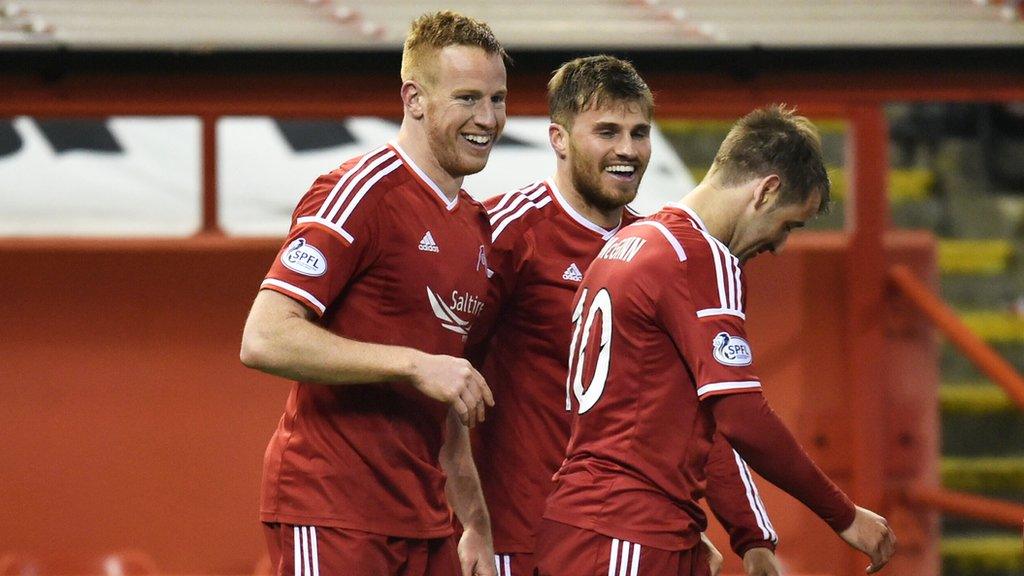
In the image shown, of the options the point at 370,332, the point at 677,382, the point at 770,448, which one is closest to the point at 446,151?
the point at 370,332

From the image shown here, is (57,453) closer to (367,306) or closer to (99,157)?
(99,157)

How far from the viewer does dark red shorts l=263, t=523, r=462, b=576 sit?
2.74 m

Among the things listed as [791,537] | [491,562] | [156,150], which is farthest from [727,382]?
[156,150]

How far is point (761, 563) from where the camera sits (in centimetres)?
317

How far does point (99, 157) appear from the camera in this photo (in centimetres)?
577

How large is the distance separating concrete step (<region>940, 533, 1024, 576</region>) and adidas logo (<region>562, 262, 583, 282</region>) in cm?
375

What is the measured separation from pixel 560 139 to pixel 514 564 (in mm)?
1095

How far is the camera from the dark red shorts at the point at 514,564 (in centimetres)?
346

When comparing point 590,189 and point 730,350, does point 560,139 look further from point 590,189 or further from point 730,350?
point 730,350

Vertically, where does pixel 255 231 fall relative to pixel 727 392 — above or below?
above

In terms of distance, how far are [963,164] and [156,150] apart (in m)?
4.44

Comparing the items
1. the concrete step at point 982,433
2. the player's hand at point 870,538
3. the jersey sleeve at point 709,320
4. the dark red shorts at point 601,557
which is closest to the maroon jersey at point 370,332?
the dark red shorts at point 601,557

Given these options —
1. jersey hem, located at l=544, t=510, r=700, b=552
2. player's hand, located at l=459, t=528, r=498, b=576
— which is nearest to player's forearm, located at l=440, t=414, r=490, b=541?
player's hand, located at l=459, t=528, r=498, b=576

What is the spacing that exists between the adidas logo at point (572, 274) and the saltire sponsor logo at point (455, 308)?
20.1 inches
